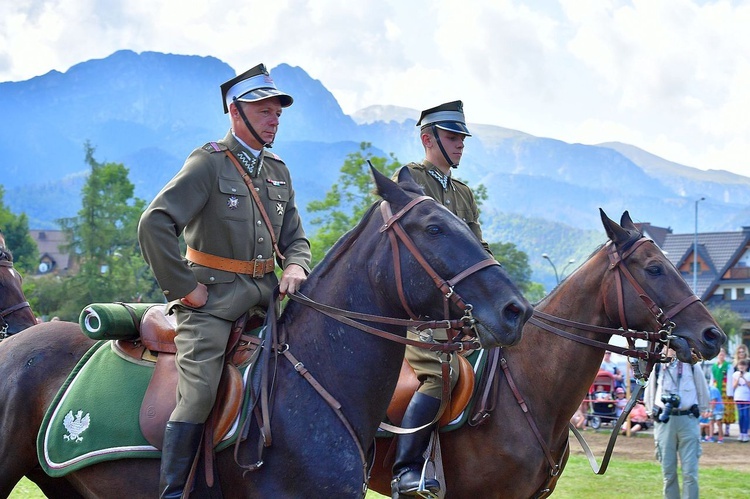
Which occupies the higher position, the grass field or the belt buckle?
the belt buckle

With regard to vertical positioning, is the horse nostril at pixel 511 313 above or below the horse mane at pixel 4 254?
below

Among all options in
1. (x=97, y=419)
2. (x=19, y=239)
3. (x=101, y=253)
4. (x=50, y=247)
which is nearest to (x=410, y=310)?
Result: (x=97, y=419)

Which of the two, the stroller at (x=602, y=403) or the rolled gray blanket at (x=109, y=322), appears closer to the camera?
the rolled gray blanket at (x=109, y=322)

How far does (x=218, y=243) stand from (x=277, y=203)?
1.78 feet

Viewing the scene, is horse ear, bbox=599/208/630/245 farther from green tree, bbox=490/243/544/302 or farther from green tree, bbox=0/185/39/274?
green tree, bbox=0/185/39/274

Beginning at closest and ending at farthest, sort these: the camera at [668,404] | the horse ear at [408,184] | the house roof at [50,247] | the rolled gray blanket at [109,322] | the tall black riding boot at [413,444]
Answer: the horse ear at [408,184], the rolled gray blanket at [109,322], the tall black riding boot at [413,444], the camera at [668,404], the house roof at [50,247]

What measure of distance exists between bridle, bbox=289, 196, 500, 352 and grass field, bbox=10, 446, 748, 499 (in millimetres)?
7729

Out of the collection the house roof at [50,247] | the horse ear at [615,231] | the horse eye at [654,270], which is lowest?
the horse eye at [654,270]

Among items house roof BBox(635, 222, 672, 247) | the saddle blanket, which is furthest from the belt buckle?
house roof BBox(635, 222, 672, 247)

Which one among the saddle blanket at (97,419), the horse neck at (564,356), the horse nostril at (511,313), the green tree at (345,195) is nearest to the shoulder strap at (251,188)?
the saddle blanket at (97,419)

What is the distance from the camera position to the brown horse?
261 inches

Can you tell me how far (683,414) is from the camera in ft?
36.1

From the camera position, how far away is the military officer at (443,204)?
6.52m

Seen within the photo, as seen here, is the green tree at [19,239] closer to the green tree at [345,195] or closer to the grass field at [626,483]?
the green tree at [345,195]
